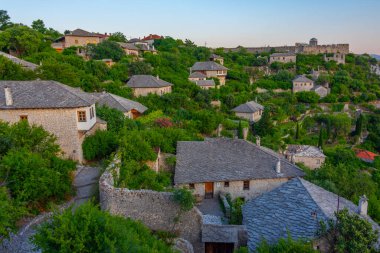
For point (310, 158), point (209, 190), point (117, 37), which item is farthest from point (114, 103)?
point (117, 37)

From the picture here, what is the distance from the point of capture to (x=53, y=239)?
8711 mm

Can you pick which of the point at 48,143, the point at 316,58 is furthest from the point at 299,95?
the point at 48,143

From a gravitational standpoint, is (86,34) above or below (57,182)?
above

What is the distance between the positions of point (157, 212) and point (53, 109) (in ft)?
33.2

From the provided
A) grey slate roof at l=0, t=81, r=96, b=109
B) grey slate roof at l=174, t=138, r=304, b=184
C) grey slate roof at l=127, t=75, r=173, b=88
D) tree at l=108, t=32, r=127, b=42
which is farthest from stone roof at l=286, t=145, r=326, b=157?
tree at l=108, t=32, r=127, b=42

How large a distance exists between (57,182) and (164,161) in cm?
885

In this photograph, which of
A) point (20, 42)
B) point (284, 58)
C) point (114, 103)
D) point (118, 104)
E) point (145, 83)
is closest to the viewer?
point (118, 104)

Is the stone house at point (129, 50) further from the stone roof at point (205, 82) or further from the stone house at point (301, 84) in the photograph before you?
the stone house at point (301, 84)

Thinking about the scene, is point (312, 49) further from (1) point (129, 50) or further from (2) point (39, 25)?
(2) point (39, 25)

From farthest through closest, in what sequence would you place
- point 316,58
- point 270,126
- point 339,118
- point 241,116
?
point 316,58, point 339,118, point 241,116, point 270,126

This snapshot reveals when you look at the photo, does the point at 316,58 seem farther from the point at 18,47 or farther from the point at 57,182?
the point at 57,182

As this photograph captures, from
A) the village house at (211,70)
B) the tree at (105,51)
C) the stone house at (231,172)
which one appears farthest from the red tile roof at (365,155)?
the tree at (105,51)

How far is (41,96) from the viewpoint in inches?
792

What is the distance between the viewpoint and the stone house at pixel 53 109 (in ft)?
64.1
